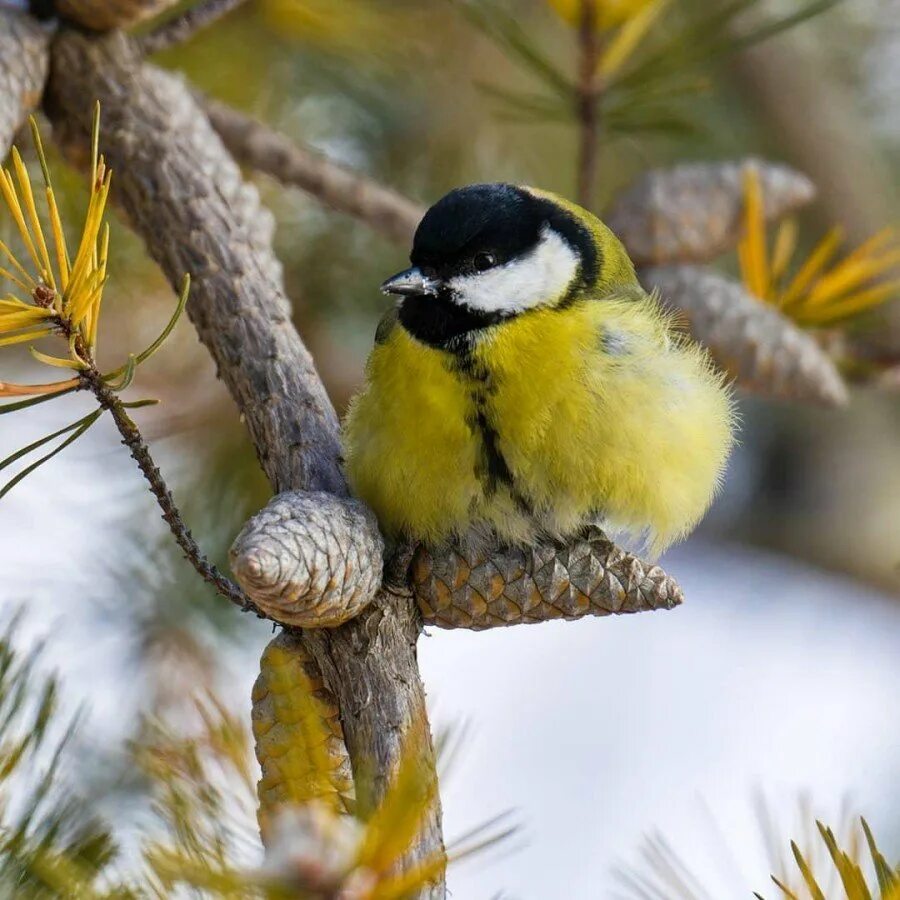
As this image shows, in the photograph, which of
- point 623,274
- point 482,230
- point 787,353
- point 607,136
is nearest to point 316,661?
point 482,230

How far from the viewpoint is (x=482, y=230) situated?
4.05ft

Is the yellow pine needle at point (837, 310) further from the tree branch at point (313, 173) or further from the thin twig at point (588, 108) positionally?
the tree branch at point (313, 173)

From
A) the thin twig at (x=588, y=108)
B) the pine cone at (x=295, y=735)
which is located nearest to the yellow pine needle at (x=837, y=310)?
the thin twig at (x=588, y=108)

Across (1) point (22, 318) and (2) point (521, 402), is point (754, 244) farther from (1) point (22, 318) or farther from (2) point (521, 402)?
(1) point (22, 318)

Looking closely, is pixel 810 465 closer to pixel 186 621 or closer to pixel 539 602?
pixel 186 621

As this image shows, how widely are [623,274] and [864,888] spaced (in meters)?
0.75

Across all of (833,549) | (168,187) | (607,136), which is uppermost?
(607,136)

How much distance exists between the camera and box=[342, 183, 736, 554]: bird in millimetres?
1097

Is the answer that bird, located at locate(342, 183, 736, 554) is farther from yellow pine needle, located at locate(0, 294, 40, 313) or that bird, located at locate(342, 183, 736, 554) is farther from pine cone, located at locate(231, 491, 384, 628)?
yellow pine needle, located at locate(0, 294, 40, 313)

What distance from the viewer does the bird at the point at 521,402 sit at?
1097 millimetres

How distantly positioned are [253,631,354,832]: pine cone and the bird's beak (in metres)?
0.40

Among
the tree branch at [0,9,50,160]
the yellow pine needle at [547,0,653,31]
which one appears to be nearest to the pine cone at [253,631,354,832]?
the tree branch at [0,9,50,160]

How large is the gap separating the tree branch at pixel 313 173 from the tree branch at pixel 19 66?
227 millimetres

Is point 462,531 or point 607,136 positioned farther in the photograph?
point 607,136
